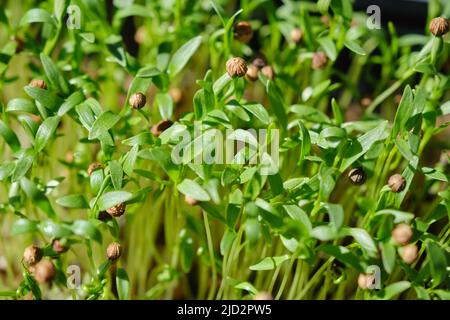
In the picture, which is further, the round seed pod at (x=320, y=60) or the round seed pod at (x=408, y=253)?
the round seed pod at (x=320, y=60)

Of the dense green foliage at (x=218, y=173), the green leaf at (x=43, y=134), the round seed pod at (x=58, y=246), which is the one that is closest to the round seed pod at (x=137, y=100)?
the dense green foliage at (x=218, y=173)

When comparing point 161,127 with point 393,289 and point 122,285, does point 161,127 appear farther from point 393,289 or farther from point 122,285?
point 393,289

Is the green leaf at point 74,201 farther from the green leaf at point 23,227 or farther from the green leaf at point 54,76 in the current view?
the green leaf at point 54,76

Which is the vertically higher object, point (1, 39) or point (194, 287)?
point (1, 39)
